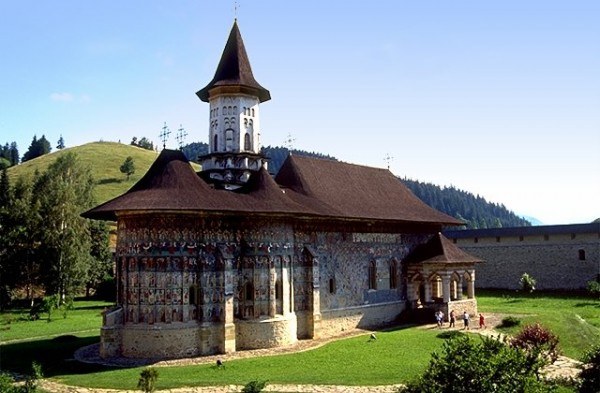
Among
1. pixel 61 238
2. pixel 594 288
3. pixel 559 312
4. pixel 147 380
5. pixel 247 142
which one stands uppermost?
pixel 247 142

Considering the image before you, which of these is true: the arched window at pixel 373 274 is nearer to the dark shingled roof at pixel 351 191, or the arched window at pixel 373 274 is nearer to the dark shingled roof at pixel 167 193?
the dark shingled roof at pixel 351 191

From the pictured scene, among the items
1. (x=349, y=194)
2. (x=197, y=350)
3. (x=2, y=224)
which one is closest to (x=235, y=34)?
(x=349, y=194)

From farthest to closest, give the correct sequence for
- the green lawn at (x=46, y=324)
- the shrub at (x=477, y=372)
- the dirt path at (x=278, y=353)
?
the green lawn at (x=46, y=324), the dirt path at (x=278, y=353), the shrub at (x=477, y=372)

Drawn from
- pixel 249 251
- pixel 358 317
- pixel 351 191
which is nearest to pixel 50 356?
pixel 249 251

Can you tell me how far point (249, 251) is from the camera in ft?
81.8

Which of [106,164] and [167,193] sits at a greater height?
[106,164]

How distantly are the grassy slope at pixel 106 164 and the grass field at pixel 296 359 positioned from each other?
5222 centimetres

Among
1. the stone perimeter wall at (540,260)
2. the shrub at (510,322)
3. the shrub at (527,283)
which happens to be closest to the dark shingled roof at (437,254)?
the shrub at (510,322)

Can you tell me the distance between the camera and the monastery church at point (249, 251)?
76.3ft

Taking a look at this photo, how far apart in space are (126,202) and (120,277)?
335 centimetres

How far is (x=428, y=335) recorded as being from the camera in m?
27.3

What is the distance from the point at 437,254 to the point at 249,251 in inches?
506

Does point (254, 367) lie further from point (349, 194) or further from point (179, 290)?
point (349, 194)

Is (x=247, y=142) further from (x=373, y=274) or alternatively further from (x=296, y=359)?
(x=296, y=359)
